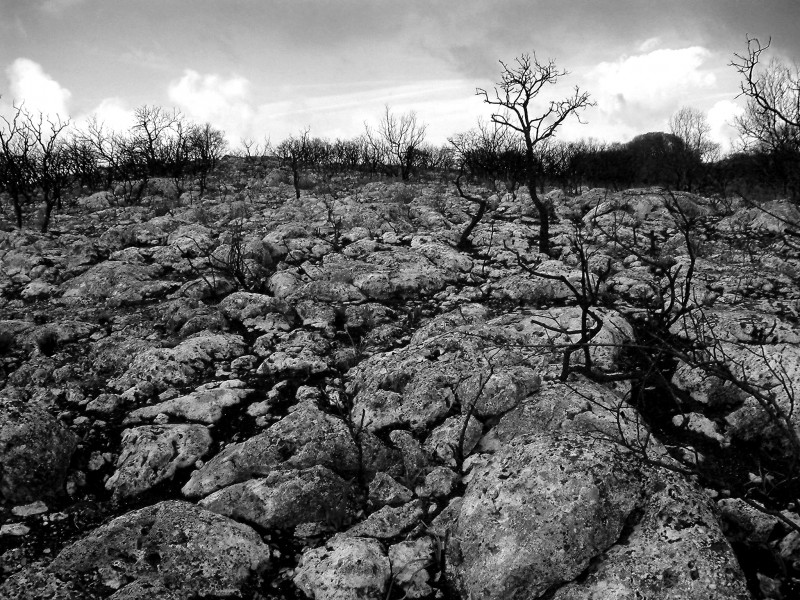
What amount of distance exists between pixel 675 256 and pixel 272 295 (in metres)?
7.42

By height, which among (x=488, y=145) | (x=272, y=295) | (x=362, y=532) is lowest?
(x=362, y=532)

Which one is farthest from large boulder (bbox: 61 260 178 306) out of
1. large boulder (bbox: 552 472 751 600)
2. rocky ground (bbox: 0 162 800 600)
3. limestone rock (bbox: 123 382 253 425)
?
large boulder (bbox: 552 472 751 600)

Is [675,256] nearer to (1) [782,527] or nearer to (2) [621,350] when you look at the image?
(2) [621,350]

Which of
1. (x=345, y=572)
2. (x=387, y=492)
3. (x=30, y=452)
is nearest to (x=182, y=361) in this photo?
(x=30, y=452)

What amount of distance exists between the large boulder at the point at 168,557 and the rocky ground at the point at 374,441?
1cm

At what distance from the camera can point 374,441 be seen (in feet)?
13.2

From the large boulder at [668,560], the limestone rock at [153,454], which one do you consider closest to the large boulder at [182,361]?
the limestone rock at [153,454]

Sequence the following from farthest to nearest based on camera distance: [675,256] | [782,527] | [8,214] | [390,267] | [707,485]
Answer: [8,214]
[675,256]
[390,267]
[707,485]
[782,527]

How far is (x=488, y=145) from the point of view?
82.1 feet

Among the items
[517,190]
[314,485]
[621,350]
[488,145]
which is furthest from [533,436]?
[488,145]

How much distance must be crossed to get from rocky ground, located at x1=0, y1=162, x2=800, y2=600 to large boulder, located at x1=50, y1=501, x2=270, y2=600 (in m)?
0.01

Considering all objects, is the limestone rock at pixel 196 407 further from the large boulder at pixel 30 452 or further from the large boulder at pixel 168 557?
the large boulder at pixel 168 557

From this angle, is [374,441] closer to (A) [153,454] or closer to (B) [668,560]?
(A) [153,454]

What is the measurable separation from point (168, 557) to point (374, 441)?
5.55 ft
